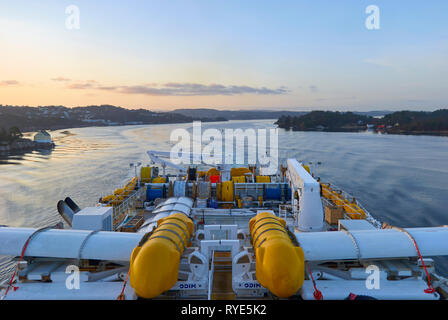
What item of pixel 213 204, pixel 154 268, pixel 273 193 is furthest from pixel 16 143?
pixel 154 268

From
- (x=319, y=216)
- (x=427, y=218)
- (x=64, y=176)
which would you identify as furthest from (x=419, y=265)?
(x=64, y=176)

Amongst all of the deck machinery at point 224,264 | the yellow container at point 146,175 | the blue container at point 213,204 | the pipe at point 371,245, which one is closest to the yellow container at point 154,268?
the deck machinery at point 224,264

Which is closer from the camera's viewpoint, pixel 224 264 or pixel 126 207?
pixel 224 264

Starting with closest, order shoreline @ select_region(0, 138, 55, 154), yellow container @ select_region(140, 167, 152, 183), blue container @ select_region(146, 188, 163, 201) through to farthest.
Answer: blue container @ select_region(146, 188, 163, 201)
yellow container @ select_region(140, 167, 152, 183)
shoreline @ select_region(0, 138, 55, 154)

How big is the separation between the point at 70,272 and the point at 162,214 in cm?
319

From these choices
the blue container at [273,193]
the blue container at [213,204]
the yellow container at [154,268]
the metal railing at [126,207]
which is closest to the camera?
the yellow container at [154,268]

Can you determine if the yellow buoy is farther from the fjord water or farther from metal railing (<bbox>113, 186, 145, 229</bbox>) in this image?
the fjord water

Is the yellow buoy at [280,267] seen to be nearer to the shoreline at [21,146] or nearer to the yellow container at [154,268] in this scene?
the yellow container at [154,268]

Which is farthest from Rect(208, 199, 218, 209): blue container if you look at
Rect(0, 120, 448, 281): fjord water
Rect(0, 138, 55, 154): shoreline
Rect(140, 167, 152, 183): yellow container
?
Rect(0, 138, 55, 154): shoreline

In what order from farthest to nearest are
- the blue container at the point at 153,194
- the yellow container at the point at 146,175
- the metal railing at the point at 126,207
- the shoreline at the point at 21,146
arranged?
1. the shoreline at the point at 21,146
2. the yellow container at the point at 146,175
3. the blue container at the point at 153,194
4. the metal railing at the point at 126,207

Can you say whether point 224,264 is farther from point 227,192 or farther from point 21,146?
point 21,146

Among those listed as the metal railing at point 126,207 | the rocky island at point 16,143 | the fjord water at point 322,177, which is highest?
the rocky island at point 16,143

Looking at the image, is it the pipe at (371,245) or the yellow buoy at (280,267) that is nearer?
the yellow buoy at (280,267)

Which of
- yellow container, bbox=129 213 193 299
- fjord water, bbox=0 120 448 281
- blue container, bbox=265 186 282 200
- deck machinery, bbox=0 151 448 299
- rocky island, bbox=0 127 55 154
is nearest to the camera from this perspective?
yellow container, bbox=129 213 193 299
